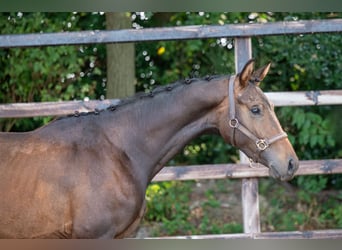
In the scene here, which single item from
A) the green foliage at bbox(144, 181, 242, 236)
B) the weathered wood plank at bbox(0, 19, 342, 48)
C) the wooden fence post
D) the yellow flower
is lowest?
the green foliage at bbox(144, 181, 242, 236)

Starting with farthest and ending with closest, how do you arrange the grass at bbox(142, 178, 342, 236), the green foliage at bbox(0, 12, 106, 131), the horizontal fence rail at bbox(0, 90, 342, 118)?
the grass at bbox(142, 178, 342, 236) → the green foliage at bbox(0, 12, 106, 131) → the horizontal fence rail at bbox(0, 90, 342, 118)

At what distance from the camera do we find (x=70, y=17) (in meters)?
7.32

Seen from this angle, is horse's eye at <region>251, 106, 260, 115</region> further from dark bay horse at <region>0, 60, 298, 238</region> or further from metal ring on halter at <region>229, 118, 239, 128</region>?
metal ring on halter at <region>229, 118, 239, 128</region>

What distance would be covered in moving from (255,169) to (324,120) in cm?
248

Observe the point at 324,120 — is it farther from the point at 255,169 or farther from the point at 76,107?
the point at 76,107

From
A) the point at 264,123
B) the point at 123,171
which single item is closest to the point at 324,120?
the point at 264,123

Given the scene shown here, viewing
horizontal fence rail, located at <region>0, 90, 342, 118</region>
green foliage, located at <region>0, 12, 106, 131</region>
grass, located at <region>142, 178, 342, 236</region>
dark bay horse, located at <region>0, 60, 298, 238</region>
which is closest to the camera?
dark bay horse, located at <region>0, 60, 298, 238</region>

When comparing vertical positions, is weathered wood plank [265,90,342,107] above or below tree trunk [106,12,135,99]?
below

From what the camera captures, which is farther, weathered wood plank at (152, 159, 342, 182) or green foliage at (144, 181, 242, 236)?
green foliage at (144, 181, 242, 236)

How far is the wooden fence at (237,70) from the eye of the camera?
5.13 m

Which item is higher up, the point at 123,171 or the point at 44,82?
the point at 44,82

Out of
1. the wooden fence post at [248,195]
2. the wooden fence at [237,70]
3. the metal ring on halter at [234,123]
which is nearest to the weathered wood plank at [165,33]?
the wooden fence at [237,70]

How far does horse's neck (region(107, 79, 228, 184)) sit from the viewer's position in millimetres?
3822

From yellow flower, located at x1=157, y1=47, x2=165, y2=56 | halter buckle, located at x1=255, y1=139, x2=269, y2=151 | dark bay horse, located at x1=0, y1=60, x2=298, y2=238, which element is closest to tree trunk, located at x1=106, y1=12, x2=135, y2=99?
yellow flower, located at x1=157, y1=47, x2=165, y2=56
